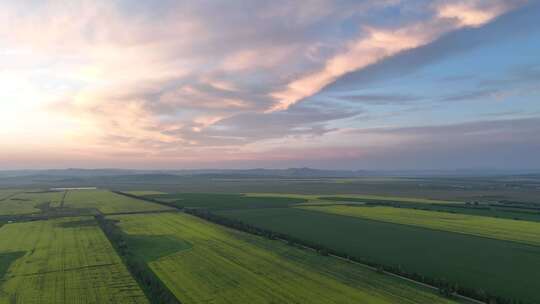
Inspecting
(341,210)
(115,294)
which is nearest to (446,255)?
(115,294)

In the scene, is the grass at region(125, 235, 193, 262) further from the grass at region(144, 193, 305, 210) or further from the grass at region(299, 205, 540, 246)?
the grass at region(299, 205, 540, 246)

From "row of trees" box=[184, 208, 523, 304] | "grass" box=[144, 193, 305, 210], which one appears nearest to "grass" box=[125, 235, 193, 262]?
"row of trees" box=[184, 208, 523, 304]

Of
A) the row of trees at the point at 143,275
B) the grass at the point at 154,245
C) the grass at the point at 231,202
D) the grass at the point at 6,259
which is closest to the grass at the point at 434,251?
the grass at the point at 154,245

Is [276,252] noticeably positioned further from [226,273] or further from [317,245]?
[226,273]

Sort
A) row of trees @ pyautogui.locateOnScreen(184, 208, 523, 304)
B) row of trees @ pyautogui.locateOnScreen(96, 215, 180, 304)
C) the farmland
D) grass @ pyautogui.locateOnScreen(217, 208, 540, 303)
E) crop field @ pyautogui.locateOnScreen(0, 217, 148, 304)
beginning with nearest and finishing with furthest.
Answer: row of trees @ pyautogui.locateOnScreen(184, 208, 523, 304), row of trees @ pyautogui.locateOnScreen(96, 215, 180, 304), crop field @ pyautogui.locateOnScreen(0, 217, 148, 304), the farmland, grass @ pyautogui.locateOnScreen(217, 208, 540, 303)

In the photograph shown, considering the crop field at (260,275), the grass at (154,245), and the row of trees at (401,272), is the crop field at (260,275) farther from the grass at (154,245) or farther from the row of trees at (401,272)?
the row of trees at (401,272)

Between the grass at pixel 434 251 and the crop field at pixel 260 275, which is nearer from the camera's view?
the crop field at pixel 260 275
